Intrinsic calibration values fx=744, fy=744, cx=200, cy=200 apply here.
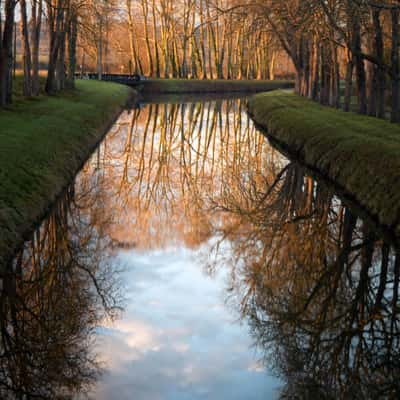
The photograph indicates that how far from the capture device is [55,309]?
9688 millimetres

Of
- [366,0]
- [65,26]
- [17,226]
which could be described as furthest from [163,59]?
[17,226]

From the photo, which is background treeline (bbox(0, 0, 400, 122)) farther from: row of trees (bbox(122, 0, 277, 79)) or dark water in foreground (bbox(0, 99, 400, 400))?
dark water in foreground (bbox(0, 99, 400, 400))

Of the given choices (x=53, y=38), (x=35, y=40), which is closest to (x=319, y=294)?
(x=35, y=40)

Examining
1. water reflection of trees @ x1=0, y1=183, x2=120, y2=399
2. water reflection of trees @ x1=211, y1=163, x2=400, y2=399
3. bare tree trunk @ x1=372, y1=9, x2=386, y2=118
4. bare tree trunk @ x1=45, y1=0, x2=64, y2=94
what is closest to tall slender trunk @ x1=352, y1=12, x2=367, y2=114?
bare tree trunk @ x1=372, y1=9, x2=386, y2=118

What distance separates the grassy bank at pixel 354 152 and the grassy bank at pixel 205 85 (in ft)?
154

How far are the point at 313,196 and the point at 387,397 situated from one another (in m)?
11.2

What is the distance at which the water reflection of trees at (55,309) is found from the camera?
7531mm

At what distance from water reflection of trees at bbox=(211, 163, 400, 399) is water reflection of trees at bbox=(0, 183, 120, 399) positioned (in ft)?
6.80

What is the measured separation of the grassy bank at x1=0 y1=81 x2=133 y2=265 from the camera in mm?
13000

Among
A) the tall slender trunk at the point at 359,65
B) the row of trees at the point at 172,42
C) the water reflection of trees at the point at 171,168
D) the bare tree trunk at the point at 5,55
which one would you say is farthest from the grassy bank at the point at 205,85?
the bare tree trunk at the point at 5,55

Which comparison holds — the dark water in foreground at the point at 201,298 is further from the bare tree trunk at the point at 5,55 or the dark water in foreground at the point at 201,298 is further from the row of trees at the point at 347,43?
the bare tree trunk at the point at 5,55

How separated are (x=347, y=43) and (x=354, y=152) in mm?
11390

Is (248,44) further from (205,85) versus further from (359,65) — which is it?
(359,65)

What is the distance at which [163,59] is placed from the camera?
88250mm
